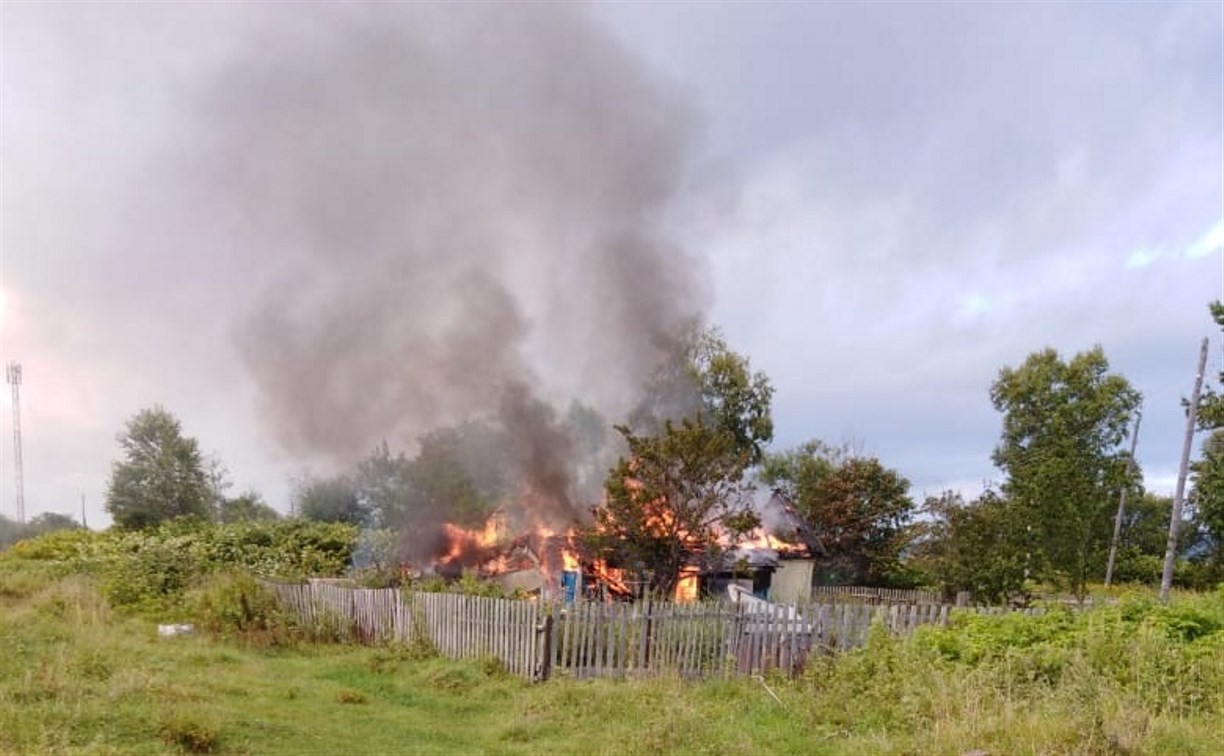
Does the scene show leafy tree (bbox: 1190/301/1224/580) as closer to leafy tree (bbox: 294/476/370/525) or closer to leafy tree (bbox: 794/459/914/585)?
leafy tree (bbox: 794/459/914/585)

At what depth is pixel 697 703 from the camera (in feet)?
31.1

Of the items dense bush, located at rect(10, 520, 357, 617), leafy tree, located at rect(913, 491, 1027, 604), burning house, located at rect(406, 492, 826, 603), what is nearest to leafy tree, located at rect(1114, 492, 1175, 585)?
burning house, located at rect(406, 492, 826, 603)

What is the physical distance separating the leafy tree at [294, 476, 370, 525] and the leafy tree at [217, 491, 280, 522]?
559 cm

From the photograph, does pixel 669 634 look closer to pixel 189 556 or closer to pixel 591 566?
pixel 591 566

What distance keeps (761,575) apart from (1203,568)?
867 inches

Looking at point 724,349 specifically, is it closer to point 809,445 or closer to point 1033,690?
point 809,445

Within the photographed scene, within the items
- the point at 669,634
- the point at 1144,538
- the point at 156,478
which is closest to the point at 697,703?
the point at 669,634

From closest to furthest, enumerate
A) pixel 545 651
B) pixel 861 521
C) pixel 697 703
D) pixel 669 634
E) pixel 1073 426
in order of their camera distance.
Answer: pixel 697 703
pixel 545 651
pixel 669 634
pixel 861 521
pixel 1073 426

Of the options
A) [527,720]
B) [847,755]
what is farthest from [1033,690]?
[527,720]

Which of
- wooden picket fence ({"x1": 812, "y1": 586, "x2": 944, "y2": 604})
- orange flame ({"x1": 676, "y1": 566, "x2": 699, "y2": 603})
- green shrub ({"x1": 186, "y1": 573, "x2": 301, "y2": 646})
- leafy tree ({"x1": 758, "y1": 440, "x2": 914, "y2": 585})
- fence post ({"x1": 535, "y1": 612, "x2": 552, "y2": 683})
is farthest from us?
leafy tree ({"x1": 758, "y1": 440, "x2": 914, "y2": 585})

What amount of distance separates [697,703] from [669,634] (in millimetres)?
2327

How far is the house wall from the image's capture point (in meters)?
26.9

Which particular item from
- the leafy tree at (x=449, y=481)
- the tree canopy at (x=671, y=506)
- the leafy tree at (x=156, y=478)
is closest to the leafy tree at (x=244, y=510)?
the leafy tree at (x=156, y=478)

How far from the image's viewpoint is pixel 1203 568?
34562mm
